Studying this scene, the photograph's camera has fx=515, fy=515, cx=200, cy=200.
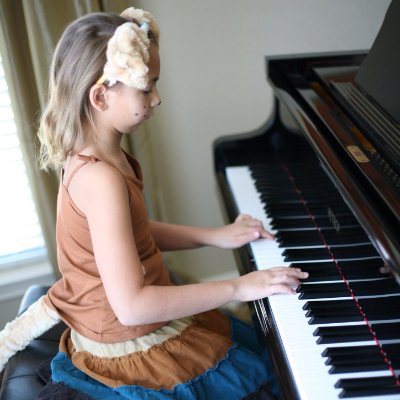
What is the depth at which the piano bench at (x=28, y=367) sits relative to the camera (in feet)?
4.18

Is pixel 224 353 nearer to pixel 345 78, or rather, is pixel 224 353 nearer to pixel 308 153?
pixel 308 153

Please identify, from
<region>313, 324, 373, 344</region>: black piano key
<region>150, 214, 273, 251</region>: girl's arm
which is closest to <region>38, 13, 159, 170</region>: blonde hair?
<region>150, 214, 273, 251</region>: girl's arm

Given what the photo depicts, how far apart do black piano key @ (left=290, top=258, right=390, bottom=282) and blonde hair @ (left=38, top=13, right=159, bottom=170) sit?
1.99ft

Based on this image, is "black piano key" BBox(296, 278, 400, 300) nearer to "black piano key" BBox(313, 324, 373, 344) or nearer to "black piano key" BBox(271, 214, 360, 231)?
"black piano key" BBox(313, 324, 373, 344)

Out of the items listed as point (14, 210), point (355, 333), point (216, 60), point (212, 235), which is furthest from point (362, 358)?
point (14, 210)

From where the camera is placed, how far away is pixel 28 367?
53.6 inches

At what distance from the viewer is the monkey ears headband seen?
1022 mm

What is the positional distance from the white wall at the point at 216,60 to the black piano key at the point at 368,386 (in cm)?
123

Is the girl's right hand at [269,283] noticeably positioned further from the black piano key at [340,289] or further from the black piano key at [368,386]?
the black piano key at [368,386]

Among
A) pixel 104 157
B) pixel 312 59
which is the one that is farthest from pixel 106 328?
pixel 312 59

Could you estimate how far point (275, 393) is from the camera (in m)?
1.22

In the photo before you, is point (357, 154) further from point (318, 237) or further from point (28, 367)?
point (28, 367)

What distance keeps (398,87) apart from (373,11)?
3.23 feet

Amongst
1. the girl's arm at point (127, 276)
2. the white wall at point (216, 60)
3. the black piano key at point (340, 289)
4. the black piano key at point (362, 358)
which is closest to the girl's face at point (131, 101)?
the girl's arm at point (127, 276)
